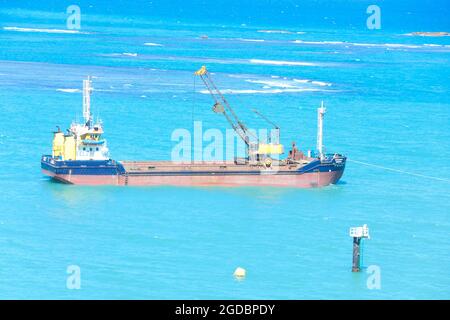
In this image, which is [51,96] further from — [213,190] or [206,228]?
[206,228]

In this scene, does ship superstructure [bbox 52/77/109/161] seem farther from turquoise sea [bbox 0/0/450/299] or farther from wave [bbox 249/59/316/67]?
wave [bbox 249/59/316/67]

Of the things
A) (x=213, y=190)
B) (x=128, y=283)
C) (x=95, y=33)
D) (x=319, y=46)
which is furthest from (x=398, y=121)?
(x=95, y=33)

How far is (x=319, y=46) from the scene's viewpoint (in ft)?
629

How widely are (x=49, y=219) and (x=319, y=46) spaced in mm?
133022

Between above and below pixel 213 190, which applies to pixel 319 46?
above

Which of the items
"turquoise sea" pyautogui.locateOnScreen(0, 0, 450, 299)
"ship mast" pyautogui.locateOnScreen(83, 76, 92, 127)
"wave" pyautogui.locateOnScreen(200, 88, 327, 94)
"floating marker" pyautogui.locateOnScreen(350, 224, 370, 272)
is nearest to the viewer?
"turquoise sea" pyautogui.locateOnScreen(0, 0, 450, 299)

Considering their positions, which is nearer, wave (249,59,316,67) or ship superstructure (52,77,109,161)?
ship superstructure (52,77,109,161)

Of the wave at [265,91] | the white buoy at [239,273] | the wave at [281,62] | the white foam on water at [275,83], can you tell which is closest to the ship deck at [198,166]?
the white buoy at [239,273]

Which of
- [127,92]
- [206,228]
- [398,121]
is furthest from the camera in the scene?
[127,92]

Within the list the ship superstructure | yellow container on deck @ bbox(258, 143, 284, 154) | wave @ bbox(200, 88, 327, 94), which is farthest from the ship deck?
wave @ bbox(200, 88, 327, 94)

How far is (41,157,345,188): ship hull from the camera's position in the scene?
6869 cm

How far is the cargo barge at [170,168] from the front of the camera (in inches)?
2707

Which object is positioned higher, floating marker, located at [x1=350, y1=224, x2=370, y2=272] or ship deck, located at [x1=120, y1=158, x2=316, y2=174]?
ship deck, located at [x1=120, y1=158, x2=316, y2=174]
